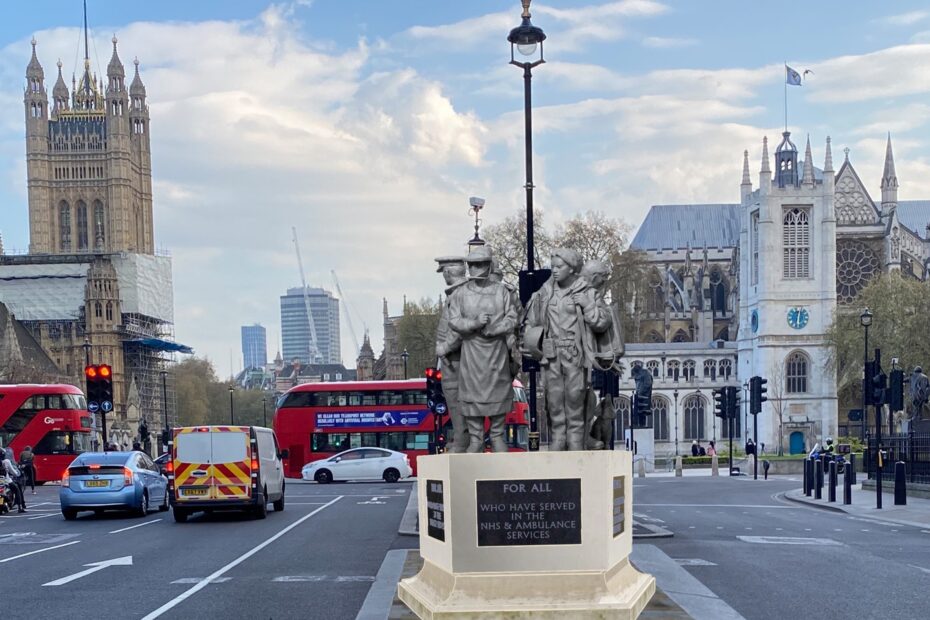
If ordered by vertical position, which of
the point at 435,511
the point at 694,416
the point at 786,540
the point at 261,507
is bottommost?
the point at 694,416

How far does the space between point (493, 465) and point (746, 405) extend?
77228mm

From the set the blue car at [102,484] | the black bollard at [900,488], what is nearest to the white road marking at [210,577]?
the blue car at [102,484]

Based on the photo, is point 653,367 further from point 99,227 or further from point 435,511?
point 435,511

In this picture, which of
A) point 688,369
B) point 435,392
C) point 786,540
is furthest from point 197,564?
point 688,369

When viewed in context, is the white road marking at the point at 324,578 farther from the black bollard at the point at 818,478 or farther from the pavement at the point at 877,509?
the black bollard at the point at 818,478

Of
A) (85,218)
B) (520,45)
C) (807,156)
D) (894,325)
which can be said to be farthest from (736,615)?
(85,218)

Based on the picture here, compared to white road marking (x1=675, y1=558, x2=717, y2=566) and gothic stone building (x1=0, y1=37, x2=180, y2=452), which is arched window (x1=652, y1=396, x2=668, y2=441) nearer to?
gothic stone building (x1=0, y1=37, x2=180, y2=452)

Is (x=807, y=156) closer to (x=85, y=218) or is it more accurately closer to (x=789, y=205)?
(x=789, y=205)

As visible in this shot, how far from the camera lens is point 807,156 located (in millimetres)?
86375

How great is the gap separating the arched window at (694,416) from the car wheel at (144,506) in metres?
64.5

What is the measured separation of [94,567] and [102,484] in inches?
385

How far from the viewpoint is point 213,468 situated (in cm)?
2247

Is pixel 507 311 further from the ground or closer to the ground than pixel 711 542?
further from the ground

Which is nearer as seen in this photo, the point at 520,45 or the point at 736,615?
the point at 736,615
